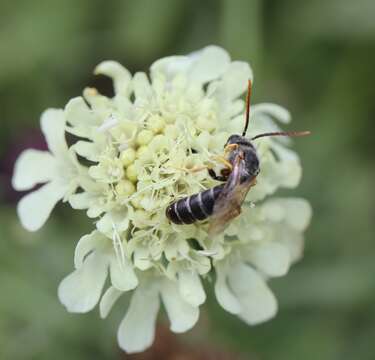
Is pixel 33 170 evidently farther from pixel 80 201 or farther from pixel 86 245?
pixel 86 245

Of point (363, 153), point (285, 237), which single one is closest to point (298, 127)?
point (363, 153)

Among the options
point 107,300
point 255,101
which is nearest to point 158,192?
point 107,300

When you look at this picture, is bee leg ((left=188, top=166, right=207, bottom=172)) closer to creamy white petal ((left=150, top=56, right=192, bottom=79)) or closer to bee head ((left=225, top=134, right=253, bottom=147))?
bee head ((left=225, top=134, right=253, bottom=147))

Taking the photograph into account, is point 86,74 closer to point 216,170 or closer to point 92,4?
point 92,4

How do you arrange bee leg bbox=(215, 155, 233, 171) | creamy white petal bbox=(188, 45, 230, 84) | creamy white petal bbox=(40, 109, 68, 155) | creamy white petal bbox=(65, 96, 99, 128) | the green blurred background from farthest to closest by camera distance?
the green blurred background < creamy white petal bbox=(188, 45, 230, 84) < creamy white petal bbox=(40, 109, 68, 155) < creamy white petal bbox=(65, 96, 99, 128) < bee leg bbox=(215, 155, 233, 171)

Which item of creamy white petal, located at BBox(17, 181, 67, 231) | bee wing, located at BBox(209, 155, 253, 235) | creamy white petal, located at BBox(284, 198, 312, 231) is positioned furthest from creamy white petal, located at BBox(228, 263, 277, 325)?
creamy white petal, located at BBox(17, 181, 67, 231)

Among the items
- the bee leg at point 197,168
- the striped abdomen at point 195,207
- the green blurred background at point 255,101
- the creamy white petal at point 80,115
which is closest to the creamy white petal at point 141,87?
the creamy white petal at point 80,115
